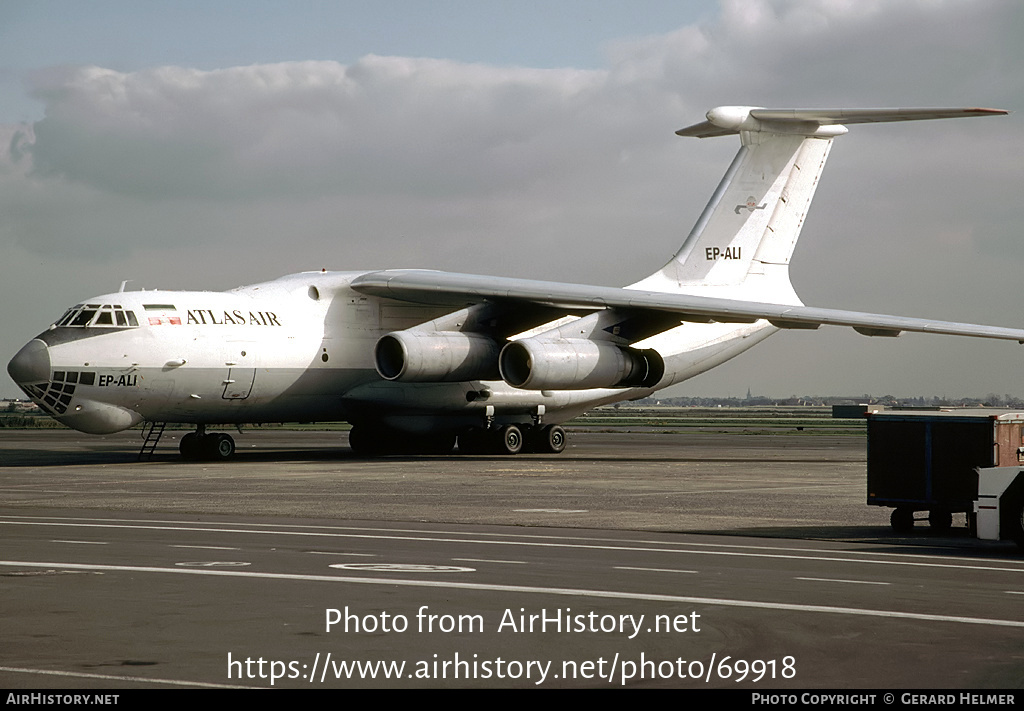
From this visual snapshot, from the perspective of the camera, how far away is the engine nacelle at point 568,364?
102 feet

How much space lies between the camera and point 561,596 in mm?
10352

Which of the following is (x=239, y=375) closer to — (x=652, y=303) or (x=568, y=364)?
(x=568, y=364)

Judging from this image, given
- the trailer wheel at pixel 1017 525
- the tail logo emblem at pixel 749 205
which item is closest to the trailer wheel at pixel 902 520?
the trailer wheel at pixel 1017 525

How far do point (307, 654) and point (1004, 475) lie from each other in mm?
9136

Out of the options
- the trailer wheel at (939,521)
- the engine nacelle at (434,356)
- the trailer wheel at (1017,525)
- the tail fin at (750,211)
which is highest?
the tail fin at (750,211)

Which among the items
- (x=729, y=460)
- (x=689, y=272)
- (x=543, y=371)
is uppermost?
(x=689, y=272)

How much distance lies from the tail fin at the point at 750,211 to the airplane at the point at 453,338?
0.15 feet

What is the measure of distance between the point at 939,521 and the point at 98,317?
19.9 meters

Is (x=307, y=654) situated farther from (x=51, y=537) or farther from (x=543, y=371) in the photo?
(x=543, y=371)

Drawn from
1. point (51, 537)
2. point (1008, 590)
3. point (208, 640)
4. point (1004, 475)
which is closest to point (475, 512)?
point (51, 537)

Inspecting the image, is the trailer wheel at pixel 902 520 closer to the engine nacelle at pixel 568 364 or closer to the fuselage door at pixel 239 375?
the engine nacelle at pixel 568 364

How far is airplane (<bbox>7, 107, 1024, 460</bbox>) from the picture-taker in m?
30.0

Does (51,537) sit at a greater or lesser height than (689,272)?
lesser
